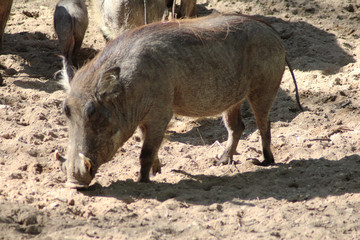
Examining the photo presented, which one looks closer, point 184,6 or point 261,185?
point 261,185

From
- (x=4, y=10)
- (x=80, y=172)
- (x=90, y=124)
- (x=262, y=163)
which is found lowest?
(x=262, y=163)

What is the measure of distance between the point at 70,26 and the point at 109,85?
2917 mm

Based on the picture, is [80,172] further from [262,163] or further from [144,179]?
[262,163]

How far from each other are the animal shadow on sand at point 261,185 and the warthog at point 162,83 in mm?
184

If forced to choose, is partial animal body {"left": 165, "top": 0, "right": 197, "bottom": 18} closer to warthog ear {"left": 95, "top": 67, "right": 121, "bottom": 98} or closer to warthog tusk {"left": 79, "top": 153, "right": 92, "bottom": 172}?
warthog ear {"left": 95, "top": 67, "right": 121, "bottom": 98}

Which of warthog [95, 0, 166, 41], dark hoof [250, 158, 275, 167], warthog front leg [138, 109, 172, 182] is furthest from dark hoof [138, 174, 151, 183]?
warthog [95, 0, 166, 41]

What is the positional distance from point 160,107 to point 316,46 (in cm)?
369

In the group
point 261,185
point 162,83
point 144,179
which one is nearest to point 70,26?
point 162,83

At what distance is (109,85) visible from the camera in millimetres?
3283

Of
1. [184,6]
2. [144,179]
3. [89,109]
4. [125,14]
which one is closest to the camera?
[89,109]

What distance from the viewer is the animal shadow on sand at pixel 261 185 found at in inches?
133

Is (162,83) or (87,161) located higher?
(162,83)

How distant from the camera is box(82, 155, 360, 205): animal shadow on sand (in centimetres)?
337

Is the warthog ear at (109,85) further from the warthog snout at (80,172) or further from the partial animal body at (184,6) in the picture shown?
the partial animal body at (184,6)
